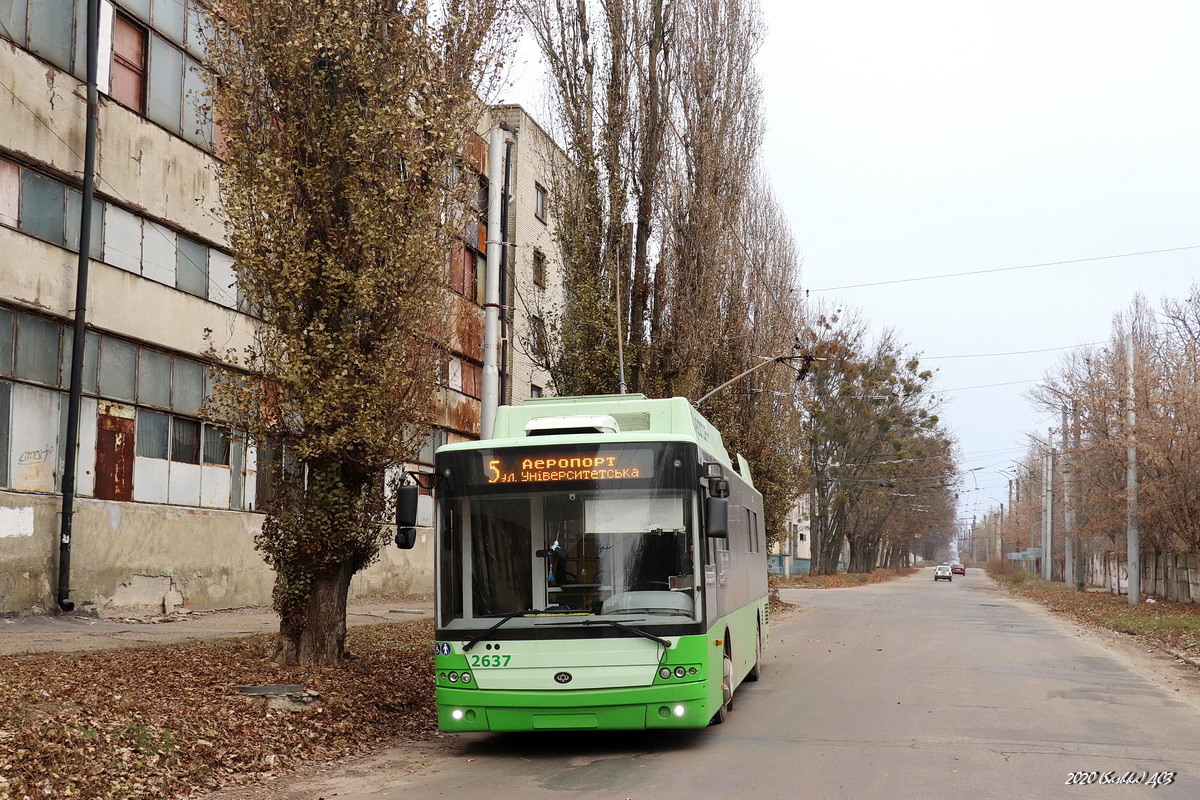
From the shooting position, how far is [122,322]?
21234mm

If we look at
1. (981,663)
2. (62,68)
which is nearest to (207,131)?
(62,68)

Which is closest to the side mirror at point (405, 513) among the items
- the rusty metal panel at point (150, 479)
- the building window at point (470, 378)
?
the rusty metal panel at point (150, 479)

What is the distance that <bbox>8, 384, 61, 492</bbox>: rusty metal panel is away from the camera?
18.7m

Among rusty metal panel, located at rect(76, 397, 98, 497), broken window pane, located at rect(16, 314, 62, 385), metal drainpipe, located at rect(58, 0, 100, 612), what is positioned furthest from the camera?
rusty metal panel, located at rect(76, 397, 98, 497)

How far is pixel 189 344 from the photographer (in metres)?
23.2

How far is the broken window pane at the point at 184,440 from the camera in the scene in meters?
22.9

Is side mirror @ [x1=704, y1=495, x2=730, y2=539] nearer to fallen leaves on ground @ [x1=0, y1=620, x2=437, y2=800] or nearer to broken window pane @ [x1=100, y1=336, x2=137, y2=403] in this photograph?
fallen leaves on ground @ [x1=0, y1=620, x2=437, y2=800]

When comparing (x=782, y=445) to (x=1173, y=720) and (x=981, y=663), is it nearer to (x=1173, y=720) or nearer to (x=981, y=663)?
(x=981, y=663)

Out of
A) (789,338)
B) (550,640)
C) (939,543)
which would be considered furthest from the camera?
(939,543)

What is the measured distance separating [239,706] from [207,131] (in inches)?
642

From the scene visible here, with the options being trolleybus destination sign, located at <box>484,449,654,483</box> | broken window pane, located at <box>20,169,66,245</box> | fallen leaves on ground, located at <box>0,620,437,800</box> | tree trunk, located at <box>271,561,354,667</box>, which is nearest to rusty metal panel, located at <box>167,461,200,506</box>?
broken window pane, located at <box>20,169,66,245</box>

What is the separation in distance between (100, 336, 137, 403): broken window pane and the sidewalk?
4.14m

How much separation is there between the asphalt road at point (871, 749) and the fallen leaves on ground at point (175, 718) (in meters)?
0.75

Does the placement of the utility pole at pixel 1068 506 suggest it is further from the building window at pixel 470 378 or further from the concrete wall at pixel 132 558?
the concrete wall at pixel 132 558
